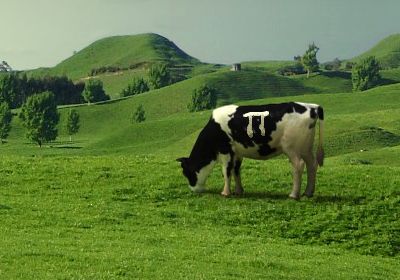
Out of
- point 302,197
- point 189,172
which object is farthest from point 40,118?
point 302,197

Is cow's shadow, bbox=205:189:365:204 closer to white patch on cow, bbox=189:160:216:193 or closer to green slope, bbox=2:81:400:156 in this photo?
white patch on cow, bbox=189:160:216:193

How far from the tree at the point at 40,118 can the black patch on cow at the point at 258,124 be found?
9532 cm

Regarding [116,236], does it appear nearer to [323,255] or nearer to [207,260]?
[207,260]

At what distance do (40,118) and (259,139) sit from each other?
325 ft

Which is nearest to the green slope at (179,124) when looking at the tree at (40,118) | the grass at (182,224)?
the tree at (40,118)

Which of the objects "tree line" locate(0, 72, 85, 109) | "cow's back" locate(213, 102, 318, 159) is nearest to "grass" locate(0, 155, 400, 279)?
"cow's back" locate(213, 102, 318, 159)

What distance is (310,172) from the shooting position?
880 inches

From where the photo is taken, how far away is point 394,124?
6944cm

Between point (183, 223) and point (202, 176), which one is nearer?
point (183, 223)

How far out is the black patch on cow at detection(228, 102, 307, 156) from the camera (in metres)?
21.8

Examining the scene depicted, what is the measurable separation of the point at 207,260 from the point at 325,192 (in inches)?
359

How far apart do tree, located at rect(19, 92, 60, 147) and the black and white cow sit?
3718 inches

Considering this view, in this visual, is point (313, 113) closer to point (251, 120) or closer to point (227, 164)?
point (251, 120)

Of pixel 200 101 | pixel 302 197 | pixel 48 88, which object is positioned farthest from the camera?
pixel 48 88
